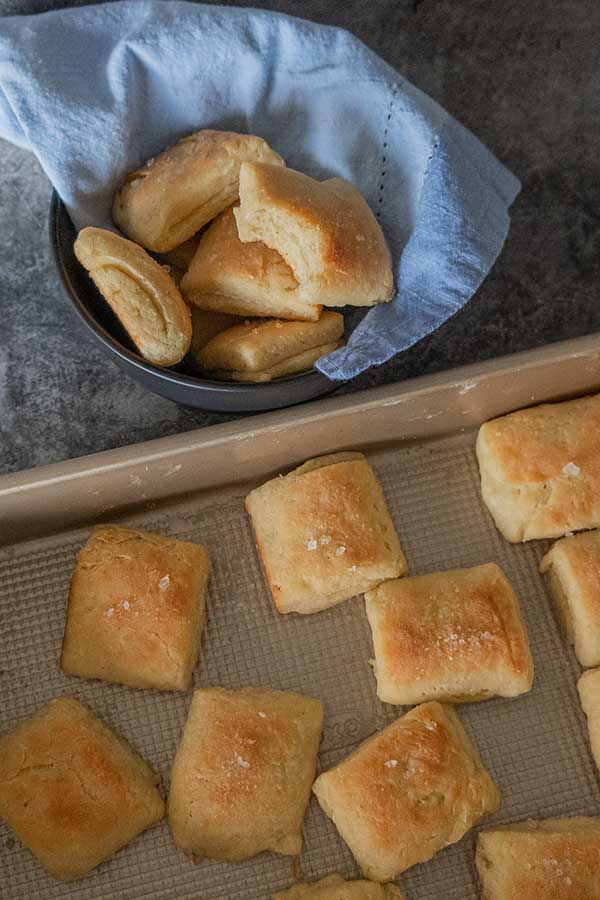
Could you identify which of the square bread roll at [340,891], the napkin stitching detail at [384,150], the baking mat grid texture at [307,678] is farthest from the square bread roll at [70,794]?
the napkin stitching detail at [384,150]

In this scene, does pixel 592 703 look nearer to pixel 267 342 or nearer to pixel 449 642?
pixel 449 642

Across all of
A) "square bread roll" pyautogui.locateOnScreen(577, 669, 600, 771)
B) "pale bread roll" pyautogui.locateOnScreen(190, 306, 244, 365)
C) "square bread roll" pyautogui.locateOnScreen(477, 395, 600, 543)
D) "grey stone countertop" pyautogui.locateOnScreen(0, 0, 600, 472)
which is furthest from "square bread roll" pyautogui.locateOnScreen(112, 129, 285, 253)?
"square bread roll" pyautogui.locateOnScreen(577, 669, 600, 771)

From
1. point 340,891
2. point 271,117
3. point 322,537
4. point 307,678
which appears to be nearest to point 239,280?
point 271,117

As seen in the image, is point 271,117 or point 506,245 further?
point 506,245

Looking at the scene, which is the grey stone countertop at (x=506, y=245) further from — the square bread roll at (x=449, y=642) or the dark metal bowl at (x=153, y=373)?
the square bread roll at (x=449, y=642)

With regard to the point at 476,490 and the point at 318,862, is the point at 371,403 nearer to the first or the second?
the point at 476,490

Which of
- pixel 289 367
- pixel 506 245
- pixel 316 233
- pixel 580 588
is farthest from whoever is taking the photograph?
pixel 506 245
